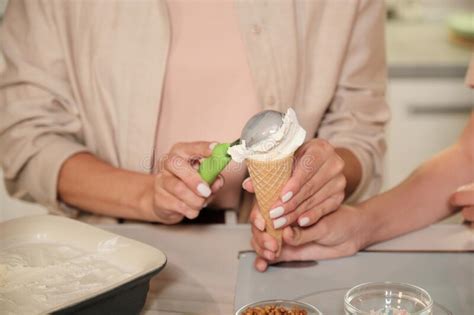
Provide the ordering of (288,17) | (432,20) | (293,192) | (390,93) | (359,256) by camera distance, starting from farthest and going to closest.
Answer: (432,20) → (390,93) → (288,17) → (359,256) → (293,192)

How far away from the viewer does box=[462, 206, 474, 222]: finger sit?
0.97 m

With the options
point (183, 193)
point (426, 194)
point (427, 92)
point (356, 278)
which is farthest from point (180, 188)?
point (427, 92)

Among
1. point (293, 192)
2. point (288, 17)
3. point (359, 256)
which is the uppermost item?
point (288, 17)

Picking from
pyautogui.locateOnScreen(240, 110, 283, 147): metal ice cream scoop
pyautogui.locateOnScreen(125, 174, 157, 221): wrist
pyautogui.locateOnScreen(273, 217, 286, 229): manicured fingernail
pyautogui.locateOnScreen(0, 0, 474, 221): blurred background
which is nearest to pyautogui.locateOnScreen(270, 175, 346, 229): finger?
pyautogui.locateOnScreen(273, 217, 286, 229): manicured fingernail

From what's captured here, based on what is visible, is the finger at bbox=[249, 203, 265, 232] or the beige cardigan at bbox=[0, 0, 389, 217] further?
the beige cardigan at bbox=[0, 0, 389, 217]

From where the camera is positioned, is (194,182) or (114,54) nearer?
(194,182)

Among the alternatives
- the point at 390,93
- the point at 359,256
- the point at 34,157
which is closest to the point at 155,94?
the point at 34,157

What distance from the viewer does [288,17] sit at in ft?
3.34

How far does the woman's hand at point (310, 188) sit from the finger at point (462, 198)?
17 centimetres

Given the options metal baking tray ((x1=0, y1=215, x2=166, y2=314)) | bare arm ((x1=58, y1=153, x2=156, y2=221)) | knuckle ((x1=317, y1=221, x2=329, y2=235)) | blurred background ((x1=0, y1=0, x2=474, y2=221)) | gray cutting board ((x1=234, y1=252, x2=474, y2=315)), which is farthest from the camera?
blurred background ((x1=0, y1=0, x2=474, y2=221))

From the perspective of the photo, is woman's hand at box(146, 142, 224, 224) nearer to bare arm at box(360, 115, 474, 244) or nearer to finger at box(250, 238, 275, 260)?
finger at box(250, 238, 275, 260)

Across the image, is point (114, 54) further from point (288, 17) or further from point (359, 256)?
point (359, 256)

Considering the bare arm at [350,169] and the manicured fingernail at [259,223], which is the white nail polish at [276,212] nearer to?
the manicured fingernail at [259,223]

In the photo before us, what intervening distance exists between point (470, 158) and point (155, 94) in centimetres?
42
